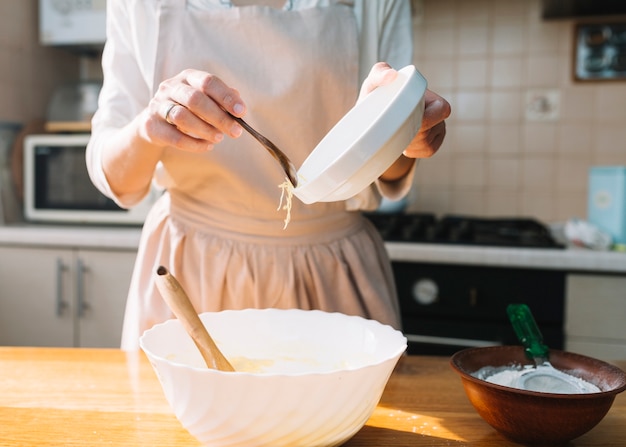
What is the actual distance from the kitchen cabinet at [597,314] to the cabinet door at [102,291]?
1193 millimetres

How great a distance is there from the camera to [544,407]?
524 mm

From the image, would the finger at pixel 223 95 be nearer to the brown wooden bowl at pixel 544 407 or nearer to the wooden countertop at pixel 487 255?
the brown wooden bowl at pixel 544 407

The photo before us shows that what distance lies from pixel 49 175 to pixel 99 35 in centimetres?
49

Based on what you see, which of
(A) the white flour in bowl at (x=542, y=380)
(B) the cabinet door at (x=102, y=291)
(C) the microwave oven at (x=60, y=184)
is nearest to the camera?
(A) the white flour in bowl at (x=542, y=380)

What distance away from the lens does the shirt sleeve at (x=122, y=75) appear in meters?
0.90

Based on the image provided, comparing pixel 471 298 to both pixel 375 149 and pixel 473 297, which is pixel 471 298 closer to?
pixel 473 297

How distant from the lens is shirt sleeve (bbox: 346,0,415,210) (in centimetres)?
93

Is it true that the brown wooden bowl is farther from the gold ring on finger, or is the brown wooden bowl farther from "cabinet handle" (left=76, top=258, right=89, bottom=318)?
"cabinet handle" (left=76, top=258, right=89, bottom=318)

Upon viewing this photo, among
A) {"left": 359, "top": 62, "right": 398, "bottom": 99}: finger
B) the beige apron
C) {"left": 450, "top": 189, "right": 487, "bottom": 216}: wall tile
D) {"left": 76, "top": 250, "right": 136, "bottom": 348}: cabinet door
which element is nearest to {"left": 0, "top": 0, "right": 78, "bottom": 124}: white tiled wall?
{"left": 76, "top": 250, "right": 136, "bottom": 348}: cabinet door

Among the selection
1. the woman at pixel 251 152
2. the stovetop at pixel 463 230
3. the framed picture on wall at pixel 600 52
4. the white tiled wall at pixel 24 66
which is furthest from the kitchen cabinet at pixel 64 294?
the framed picture on wall at pixel 600 52

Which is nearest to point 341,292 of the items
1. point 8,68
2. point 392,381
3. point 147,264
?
point 392,381

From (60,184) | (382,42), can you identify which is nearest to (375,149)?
(382,42)

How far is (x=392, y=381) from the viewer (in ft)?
2.43

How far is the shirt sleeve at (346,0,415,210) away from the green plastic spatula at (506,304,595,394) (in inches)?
12.2
